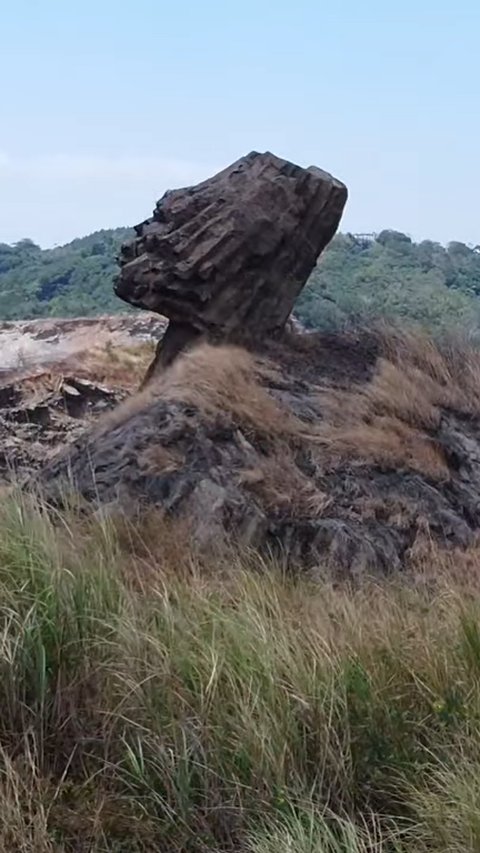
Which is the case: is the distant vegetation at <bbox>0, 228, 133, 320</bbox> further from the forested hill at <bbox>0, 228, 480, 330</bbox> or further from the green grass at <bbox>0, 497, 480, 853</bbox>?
the green grass at <bbox>0, 497, 480, 853</bbox>

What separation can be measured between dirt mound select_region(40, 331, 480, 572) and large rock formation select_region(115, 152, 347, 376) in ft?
1.56

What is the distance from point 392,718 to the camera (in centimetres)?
386

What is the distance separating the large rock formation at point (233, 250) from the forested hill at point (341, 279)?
5538mm

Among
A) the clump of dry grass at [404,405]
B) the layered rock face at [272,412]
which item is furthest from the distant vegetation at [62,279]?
the clump of dry grass at [404,405]

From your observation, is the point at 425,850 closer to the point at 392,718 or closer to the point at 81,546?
the point at 392,718

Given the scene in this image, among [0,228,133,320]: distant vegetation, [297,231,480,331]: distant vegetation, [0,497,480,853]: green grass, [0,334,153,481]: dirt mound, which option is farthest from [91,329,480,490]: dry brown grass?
[0,228,133,320]: distant vegetation

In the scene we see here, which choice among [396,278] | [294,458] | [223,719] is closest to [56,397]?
[294,458]

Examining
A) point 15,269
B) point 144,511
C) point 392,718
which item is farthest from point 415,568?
point 15,269

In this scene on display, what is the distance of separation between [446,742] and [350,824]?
52cm

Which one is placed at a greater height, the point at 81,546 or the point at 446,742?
the point at 81,546

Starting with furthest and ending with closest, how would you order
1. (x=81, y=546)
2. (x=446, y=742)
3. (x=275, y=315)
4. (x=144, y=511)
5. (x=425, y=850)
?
1. (x=275, y=315)
2. (x=144, y=511)
3. (x=81, y=546)
4. (x=446, y=742)
5. (x=425, y=850)

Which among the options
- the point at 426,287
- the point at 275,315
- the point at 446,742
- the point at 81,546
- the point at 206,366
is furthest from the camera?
the point at 426,287

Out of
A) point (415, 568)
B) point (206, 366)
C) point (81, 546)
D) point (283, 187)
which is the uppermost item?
point (283, 187)

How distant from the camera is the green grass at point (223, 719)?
3.47 meters
